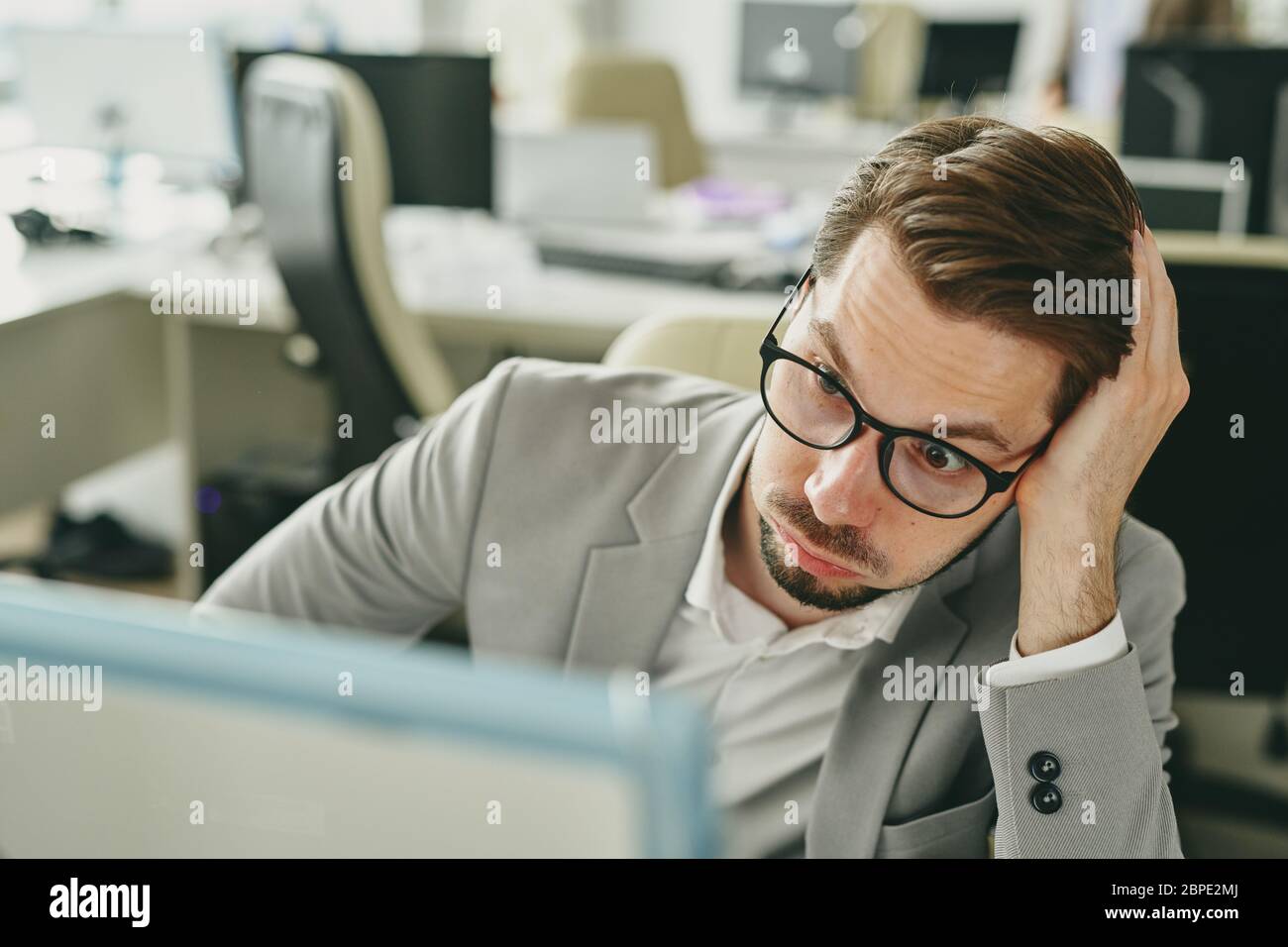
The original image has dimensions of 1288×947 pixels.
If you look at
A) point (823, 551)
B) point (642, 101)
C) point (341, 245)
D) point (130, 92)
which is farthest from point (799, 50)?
point (823, 551)

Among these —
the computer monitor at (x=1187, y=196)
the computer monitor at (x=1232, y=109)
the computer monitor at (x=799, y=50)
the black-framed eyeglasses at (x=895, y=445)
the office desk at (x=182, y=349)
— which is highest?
the computer monitor at (x=799, y=50)

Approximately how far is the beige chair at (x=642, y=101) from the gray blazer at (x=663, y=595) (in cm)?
256

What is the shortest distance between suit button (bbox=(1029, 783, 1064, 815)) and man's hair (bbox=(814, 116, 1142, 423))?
0.20 meters

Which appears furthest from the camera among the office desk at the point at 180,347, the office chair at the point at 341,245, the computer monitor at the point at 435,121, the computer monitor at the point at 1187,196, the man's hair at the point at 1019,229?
the computer monitor at the point at 435,121

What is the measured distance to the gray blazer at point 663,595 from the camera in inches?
27.5

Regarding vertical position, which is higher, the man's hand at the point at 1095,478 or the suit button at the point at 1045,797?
the man's hand at the point at 1095,478

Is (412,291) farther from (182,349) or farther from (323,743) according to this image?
(323,743)

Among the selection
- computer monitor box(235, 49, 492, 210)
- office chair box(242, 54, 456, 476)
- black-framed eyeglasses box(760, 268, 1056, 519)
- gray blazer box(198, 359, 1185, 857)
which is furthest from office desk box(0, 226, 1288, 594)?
black-framed eyeglasses box(760, 268, 1056, 519)

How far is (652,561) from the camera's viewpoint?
85cm

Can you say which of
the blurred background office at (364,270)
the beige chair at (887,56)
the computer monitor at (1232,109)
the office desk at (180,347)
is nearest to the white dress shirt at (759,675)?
the blurred background office at (364,270)

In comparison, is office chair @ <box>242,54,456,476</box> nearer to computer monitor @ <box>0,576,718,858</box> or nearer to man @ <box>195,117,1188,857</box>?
man @ <box>195,117,1188,857</box>

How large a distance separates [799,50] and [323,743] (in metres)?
4.17

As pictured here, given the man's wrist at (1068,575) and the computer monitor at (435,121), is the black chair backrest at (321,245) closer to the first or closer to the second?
the computer monitor at (435,121)

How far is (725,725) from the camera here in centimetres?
82
